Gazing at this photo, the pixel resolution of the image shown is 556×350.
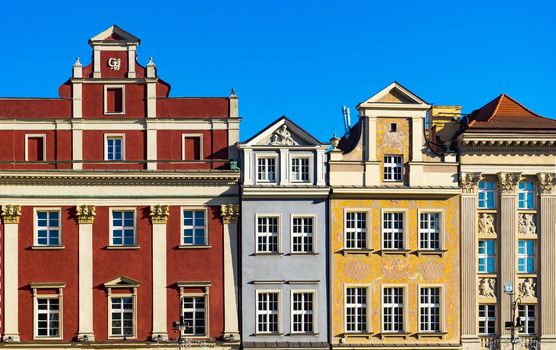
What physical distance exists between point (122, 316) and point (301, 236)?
9151 millimetres

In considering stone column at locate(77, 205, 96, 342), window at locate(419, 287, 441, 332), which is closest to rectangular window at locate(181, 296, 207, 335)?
stone column at locate(77, 205, 96, 342)

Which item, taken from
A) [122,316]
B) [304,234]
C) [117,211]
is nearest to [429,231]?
[304,234]

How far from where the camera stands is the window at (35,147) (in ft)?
171

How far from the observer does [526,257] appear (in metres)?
53.2

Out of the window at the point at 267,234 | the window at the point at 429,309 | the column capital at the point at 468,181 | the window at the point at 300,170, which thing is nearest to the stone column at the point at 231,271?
the window at the point at 267,234

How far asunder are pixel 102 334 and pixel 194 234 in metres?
6.29

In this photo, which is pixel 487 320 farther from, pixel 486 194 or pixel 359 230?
pixel 359 230

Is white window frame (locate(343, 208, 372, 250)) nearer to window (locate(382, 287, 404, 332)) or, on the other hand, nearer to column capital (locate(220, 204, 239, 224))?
window (locate(382, 287, 404, 332))

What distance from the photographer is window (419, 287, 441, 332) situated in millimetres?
52438

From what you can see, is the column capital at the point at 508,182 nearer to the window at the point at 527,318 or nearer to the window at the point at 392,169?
the window at the point at 392,169

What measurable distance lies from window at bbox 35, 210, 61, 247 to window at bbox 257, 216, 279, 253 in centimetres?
939

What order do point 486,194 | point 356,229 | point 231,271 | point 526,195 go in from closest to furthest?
point 231,271
point 356,229
point 486,194
point 526,195

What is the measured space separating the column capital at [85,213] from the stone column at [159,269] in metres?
2.75

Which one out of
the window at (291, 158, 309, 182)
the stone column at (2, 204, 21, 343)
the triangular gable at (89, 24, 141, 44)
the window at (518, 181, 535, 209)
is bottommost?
the stone column at (2, 204, 21, 343)
